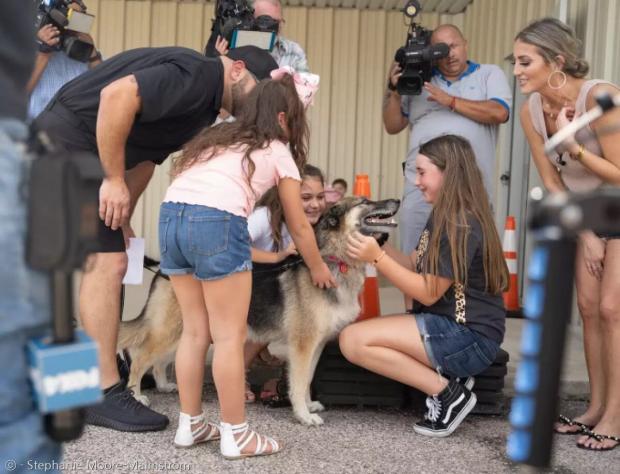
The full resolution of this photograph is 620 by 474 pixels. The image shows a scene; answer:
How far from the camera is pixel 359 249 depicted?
345cm

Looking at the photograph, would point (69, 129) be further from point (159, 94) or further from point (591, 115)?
point (591, 115)

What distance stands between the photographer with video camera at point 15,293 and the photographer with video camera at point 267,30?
11.9ft

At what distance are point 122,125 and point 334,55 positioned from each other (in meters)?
7.53

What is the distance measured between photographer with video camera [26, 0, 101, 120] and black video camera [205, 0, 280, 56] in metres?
0.83

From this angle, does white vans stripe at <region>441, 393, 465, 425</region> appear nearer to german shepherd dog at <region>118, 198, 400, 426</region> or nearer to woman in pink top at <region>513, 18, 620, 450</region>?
woman in pink top at <region>513, 18, 620, 450</region>

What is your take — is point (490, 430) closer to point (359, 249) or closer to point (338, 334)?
point (338, 334)

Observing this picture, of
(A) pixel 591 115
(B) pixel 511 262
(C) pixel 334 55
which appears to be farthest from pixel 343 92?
(A) pixel 591 115

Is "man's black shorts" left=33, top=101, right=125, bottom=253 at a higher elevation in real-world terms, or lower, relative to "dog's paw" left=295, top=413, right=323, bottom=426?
higher

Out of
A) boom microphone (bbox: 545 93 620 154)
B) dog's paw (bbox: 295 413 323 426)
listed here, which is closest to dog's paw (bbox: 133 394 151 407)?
dog's paw (bbox: 295 413 323 426)

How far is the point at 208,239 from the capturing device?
295cm

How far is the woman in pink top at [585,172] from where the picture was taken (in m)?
3.26

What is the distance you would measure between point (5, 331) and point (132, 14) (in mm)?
9712

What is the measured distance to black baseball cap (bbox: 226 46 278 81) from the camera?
159 inches

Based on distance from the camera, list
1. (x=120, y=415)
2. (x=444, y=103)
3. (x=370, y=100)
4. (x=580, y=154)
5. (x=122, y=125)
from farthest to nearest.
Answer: (x=370, y=100) → (x=444, y=103) → (x=120, y=415) → (x=580, y=154) → (x=122, y=125)
